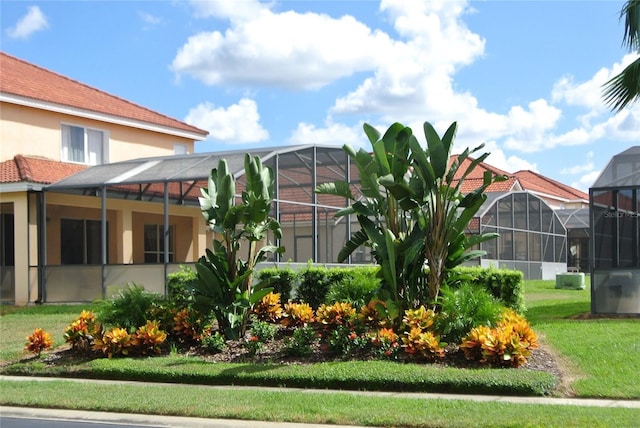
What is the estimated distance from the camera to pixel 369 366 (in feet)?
39.0

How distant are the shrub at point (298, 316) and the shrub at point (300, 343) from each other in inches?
55.1

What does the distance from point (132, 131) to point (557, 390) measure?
24.3 meters

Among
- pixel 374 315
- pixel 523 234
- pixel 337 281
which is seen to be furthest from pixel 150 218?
pixel 374 315

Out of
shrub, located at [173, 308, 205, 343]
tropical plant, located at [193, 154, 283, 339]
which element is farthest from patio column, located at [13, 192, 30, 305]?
shrub, located at [173, 308, 205, 343]

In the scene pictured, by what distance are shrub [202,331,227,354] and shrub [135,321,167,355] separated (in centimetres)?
71

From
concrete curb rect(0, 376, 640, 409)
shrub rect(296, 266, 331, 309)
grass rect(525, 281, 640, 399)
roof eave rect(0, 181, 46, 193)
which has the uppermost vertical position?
roof eave rect(0, 181, 46, 193)

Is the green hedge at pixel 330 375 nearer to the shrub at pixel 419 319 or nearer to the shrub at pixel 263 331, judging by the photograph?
the shrub at pixel 419 319

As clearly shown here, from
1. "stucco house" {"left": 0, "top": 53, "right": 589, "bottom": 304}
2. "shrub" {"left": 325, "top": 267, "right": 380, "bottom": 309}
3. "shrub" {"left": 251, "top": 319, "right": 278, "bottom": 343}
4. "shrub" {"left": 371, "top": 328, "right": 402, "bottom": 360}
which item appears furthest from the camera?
"stucco house" {"left": 0, "top": 53, "right": 589, "bottom": 304}

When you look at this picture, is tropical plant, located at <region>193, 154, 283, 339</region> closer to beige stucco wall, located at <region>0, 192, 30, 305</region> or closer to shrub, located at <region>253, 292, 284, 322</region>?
shrub, located at <region>253, 292, 284, 322</region>

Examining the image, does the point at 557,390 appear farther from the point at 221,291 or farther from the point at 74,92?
the point at 74,92

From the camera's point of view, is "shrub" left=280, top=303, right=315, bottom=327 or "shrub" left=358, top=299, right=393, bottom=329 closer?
"shrub" left=358, top=299, right=393, bottom=329

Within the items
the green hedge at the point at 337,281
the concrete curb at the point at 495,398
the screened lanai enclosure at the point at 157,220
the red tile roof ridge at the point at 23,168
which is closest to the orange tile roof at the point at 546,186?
the screened lanai enclosure at the point at 157,220

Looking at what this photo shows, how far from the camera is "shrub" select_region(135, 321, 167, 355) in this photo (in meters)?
13.8

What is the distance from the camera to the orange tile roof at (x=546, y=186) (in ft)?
184
